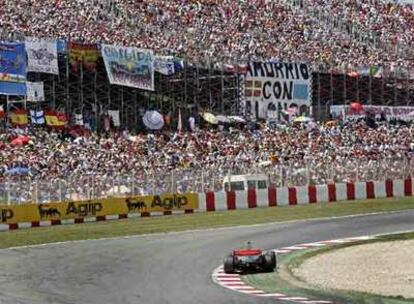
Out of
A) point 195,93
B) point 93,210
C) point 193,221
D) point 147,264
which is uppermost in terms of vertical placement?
point 195,93

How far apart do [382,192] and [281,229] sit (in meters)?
13.1

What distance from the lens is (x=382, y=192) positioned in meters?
34.6

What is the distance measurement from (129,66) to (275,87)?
9674 millimetres

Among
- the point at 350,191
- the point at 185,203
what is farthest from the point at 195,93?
the point at 185,203

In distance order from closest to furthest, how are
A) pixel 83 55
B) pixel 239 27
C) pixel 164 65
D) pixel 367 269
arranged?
pixel 367 269 → pixel 83 55 → pixel 164 65 → pixel 239 27

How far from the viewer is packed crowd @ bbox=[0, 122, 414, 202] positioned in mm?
31906

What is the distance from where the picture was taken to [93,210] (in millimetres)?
30016

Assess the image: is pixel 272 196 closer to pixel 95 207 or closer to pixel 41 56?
pixel 95 207

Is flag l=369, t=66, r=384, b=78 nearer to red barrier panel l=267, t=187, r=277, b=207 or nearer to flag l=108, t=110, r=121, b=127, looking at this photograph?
flag l=108, t=110, r=121, b=127

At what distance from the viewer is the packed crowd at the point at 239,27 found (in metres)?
45.0

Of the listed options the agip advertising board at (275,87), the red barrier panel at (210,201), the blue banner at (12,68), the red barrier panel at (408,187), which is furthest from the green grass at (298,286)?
the agip advertising board at (275,87)

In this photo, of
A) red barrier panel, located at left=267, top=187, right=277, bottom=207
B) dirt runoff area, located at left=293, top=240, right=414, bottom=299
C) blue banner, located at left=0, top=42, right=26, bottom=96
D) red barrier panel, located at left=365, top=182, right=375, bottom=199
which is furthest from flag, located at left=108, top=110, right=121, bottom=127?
dirt runoff area, located at left=293, top=240, right=414, bottom=299

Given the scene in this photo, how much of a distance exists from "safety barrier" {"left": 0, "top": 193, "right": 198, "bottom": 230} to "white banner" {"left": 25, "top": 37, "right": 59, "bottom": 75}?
12.2m

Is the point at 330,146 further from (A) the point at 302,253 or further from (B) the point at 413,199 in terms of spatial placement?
(A) the point at 302,253
